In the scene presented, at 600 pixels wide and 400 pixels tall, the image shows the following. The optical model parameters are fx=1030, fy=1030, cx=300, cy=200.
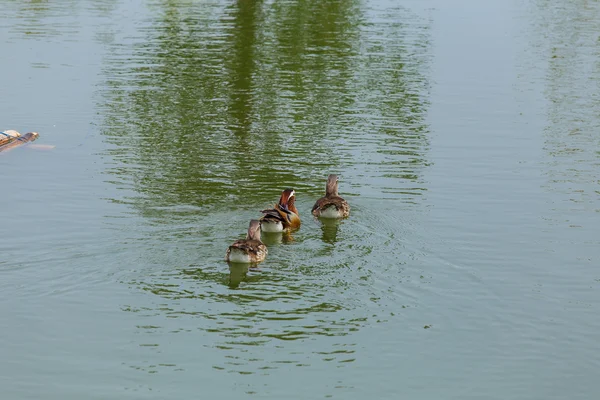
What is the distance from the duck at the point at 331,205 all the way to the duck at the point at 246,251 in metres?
2.14

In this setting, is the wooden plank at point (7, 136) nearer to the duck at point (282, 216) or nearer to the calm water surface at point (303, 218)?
the calm water surface at point (303, 218)

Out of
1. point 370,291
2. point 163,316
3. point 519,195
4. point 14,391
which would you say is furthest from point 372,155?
point 14,391

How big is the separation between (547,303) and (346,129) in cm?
1076

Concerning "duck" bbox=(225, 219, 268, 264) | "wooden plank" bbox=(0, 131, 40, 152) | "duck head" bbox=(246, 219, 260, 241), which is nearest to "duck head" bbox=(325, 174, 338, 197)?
"duck head" bbox=(246, 219, 260, 241)

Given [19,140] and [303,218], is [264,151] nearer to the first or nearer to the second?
[303,218]

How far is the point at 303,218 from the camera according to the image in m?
18.5

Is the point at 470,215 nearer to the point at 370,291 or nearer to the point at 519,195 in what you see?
the point at 519,195

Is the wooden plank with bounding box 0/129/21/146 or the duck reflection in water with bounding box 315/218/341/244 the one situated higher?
the wooden plank with bounding box 0/129/21/146

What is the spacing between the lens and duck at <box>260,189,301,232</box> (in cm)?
1712

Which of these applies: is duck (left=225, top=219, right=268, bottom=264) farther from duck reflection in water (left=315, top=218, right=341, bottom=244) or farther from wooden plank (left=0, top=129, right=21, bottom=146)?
wooden plank (left=0, top=129, right=21, bottom=146)

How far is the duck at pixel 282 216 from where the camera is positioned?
17.1 metres

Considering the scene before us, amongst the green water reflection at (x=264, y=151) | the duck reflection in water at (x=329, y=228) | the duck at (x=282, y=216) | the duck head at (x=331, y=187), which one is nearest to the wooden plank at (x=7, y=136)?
the green water reflection at (x=264, y=151)

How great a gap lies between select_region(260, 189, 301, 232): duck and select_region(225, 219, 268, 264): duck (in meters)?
1.04

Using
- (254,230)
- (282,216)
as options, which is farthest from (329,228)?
(254,230)
